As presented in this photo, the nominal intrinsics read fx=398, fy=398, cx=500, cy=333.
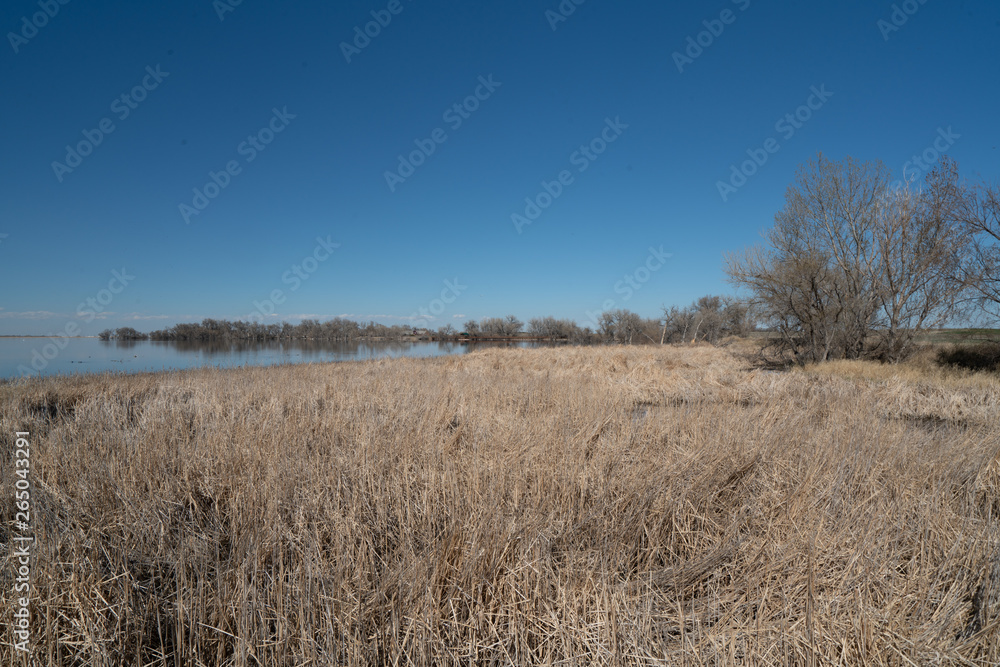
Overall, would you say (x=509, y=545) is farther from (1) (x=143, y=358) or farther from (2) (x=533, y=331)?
(2) (x=533, y=331)

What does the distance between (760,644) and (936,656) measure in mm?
747

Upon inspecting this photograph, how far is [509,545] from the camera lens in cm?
234

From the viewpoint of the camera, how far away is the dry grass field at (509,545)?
178 centimetres

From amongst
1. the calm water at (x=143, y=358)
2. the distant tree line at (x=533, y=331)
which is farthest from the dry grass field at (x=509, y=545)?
the distant tree line at (x=533, y=331)

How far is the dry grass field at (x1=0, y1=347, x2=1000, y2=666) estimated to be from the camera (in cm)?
178

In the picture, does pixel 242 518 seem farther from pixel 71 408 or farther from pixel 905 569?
pixel 71 408

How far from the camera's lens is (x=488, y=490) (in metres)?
2.97

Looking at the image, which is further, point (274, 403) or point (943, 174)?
point (943, 174)

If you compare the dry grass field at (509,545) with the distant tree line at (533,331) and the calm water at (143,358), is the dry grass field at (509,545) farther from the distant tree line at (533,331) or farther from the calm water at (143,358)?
the distant tree line at (533,331)

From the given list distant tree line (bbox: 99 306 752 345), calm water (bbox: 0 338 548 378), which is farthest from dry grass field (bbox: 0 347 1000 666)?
distant tree line (bbox: 99 306 752 345)

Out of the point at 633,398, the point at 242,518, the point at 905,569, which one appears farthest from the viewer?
the point at 633,398

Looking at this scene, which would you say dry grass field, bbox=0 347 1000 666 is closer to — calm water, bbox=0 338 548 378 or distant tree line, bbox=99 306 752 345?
calm water, bbox=0 338 548 378

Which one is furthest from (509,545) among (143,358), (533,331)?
(533,331)

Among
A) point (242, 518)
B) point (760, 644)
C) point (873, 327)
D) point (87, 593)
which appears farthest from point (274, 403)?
point (873, 327)
